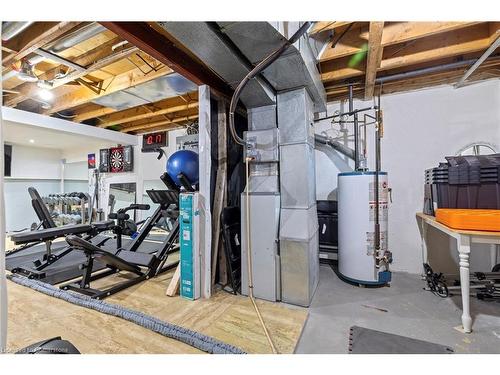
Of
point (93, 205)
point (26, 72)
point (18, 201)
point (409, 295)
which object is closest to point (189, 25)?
point (26, 72)

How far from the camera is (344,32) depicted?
2350mm

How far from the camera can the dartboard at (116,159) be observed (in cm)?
594

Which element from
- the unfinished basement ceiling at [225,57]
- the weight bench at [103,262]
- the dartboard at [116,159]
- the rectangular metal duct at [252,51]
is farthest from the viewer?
the dartboard at [116,159]

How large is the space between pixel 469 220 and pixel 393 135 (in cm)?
166

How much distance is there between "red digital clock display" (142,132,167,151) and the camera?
536cm

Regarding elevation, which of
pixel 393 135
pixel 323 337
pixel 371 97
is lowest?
pixel 323 337

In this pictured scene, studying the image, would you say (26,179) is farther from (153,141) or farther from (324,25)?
(324,25)

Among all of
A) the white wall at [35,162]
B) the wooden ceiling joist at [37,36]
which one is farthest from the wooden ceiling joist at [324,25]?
the white wall at [35,162]

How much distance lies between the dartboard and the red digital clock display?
0.84 metres

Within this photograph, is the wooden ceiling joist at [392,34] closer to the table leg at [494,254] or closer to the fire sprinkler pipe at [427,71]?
the fire sprinkler pipe at [427,71]

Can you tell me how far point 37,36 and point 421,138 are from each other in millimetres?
4441

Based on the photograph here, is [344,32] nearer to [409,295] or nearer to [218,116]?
[218,116]

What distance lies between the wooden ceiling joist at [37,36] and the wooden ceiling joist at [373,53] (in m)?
2.66

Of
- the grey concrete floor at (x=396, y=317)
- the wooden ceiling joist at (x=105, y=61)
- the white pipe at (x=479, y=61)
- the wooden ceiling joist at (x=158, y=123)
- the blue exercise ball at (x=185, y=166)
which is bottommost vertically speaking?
the grey concrete floor at (x=396, y=317)
